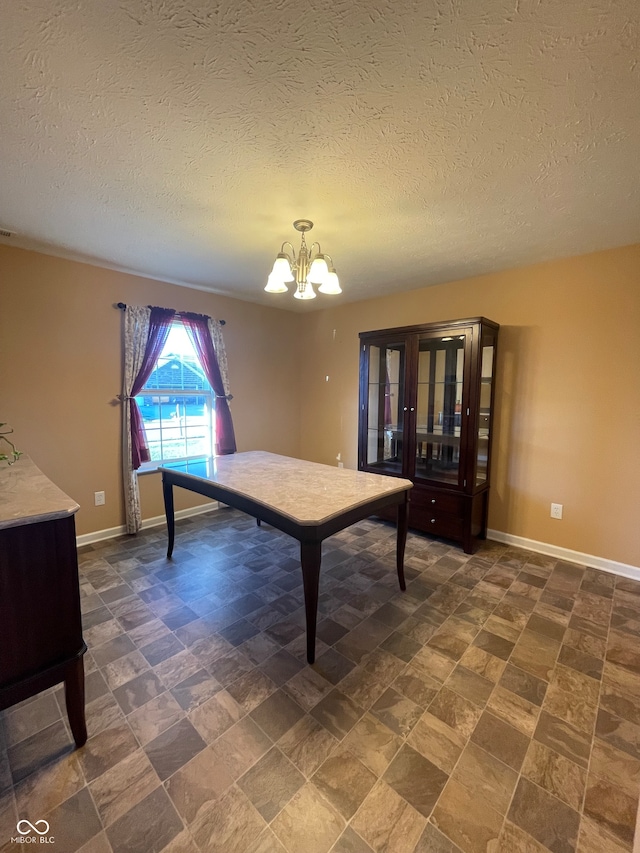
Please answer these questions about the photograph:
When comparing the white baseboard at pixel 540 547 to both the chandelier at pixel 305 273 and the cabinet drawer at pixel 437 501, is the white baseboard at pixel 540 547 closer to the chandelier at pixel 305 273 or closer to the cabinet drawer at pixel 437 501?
the cabinet drawer at pixel 437 501

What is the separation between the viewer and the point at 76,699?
51.1 inches

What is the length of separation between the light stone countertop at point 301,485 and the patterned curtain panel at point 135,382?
976 millimetres

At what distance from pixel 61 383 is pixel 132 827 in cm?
281

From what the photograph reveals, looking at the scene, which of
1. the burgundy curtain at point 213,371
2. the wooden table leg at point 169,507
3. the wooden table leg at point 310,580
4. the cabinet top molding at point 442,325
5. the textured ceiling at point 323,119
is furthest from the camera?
the burgundy curtain at point 213,371

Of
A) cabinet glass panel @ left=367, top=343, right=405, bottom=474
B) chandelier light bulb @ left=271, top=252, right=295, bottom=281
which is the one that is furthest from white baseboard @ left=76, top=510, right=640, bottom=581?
chandelier light bulb @ left=271, top=252, right=295, bottom=281

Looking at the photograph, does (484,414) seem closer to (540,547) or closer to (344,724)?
(540,547)

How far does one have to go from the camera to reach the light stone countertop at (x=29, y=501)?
1138 mm

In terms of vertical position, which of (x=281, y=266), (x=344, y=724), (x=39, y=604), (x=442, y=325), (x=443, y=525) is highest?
(x=281, y=266)

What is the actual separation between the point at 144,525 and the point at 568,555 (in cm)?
377

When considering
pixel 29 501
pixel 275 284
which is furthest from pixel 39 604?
pixel 275 284

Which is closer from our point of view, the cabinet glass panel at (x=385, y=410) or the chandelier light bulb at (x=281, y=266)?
the chandelier light bulb at (x=281, y=266)

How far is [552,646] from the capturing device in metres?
1.85

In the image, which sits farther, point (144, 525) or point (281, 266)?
point (144, 525)

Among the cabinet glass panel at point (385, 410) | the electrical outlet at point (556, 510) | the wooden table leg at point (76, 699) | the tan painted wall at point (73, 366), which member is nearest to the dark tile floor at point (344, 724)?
the wooden table leg at point (76, 699)
